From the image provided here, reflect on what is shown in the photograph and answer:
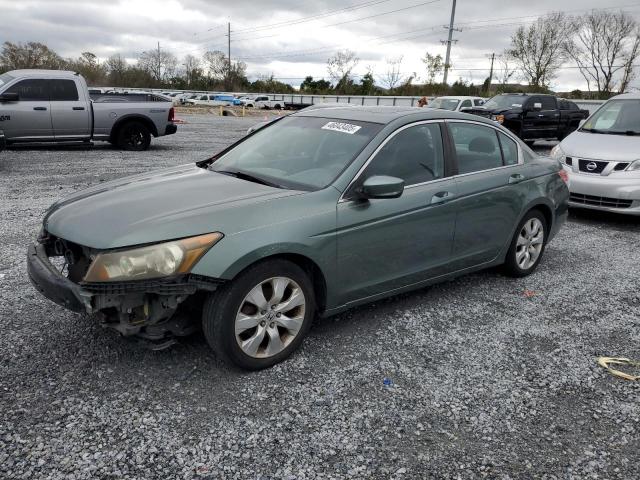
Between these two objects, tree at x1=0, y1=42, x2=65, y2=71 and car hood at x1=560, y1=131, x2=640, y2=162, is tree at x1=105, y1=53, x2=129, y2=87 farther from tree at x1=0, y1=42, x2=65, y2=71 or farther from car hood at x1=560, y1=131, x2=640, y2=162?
car hood at x1=560, y1=131, x2=640, y2=162

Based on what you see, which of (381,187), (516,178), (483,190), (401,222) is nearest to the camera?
(381,187)

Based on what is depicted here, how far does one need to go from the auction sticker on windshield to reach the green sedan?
0.02m

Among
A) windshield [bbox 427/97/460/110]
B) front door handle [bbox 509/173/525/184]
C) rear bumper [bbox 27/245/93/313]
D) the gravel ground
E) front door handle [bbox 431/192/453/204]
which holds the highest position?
windshield [bbox 427/97/460/110]

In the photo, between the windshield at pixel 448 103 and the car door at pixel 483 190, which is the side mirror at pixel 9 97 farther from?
the windshield at pixel 448 103

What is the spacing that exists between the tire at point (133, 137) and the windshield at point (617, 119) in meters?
9.89

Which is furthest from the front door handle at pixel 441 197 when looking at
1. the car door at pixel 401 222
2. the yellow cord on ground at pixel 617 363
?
the yellow cord on ground at pixel 617 363

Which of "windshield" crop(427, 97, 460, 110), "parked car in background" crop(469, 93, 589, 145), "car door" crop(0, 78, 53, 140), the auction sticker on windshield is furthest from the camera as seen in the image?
"windshield" crop(427, 97, 460, 110)

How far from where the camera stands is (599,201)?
750cm

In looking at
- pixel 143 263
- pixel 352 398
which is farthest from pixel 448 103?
pixel 143 263

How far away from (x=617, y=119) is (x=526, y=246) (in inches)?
189

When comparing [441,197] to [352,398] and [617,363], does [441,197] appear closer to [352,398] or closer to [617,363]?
[617,363]

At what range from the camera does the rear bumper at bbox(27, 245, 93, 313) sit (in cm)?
291

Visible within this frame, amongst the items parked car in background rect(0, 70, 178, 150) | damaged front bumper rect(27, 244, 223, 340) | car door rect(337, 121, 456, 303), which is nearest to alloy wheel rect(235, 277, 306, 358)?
damaged front bumper rect(27, 244, 223, 340)

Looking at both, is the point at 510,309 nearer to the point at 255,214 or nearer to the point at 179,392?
the point at 255,214
